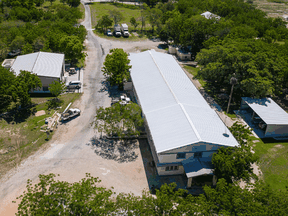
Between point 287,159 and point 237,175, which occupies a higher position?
point 237,175

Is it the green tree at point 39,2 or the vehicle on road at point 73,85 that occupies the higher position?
the green tree at point 39,2

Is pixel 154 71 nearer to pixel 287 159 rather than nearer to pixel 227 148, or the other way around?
pixel 227 148

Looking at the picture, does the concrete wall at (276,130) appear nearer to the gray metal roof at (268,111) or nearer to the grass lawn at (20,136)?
the gray metal roof at (268,111)

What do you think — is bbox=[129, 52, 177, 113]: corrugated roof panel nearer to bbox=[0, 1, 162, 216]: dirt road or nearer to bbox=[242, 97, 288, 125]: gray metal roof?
bbox=[0, 1, 162, 216]: dirt road

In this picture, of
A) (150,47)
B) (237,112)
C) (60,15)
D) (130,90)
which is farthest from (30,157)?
(60,15)

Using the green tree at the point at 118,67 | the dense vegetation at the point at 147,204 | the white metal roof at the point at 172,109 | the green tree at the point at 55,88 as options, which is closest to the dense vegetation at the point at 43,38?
the green tree at the point at 118,67
